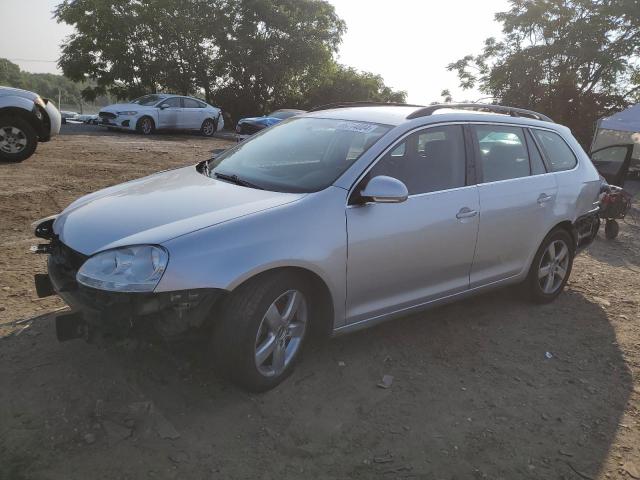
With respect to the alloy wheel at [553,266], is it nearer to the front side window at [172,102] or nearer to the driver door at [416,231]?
the driver door at [416,231]

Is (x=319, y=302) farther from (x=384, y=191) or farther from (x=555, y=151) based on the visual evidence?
(x=555, y=151)

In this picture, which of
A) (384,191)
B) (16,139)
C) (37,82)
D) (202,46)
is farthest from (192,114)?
(37,82)

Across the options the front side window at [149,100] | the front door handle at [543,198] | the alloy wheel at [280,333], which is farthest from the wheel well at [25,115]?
the front side window at [149,100]

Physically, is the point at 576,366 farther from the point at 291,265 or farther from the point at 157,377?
the point at 157,377

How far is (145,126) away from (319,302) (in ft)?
52.1

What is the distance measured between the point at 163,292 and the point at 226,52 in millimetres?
30357

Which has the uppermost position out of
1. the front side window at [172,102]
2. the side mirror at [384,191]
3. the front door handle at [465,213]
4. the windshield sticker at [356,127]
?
the front side window at [172,102]

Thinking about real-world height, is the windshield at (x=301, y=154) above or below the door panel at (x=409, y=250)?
above

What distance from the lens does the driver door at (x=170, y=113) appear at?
1777cm

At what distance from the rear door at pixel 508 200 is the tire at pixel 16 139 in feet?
25.1

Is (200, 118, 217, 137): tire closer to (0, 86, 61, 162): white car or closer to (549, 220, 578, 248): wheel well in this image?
(0, 86, 61, 162): white car

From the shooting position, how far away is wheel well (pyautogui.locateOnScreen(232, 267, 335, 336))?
297cm

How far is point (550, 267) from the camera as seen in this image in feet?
15.3

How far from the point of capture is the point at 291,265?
282 centimetres
